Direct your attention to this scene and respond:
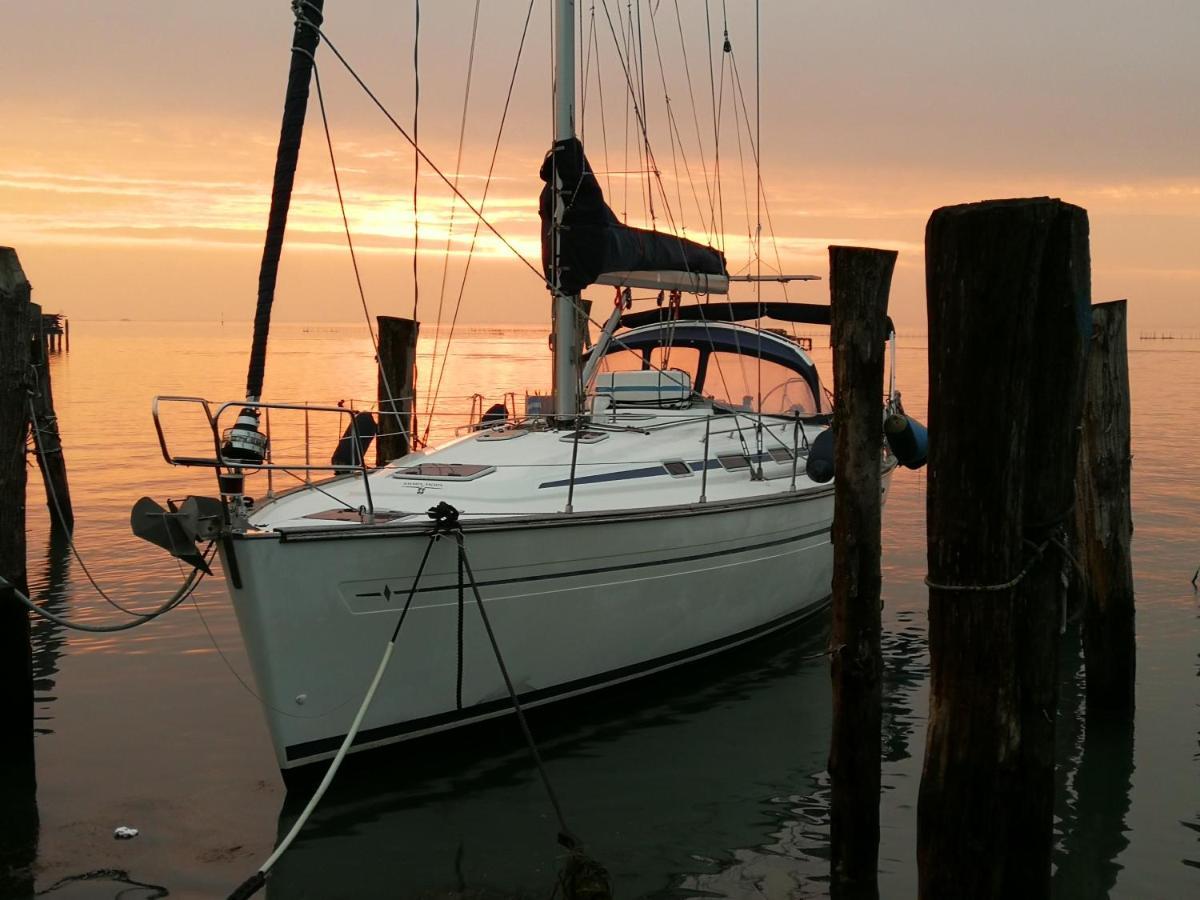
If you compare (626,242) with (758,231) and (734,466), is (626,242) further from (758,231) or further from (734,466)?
(758,231)

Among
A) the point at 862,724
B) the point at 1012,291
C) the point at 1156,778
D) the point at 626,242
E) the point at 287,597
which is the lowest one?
the point at 1156,778

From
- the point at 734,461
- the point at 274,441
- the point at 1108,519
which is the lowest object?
the point at 1108,519

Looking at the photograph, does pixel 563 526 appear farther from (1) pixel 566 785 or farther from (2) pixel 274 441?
(2) pixel 274 441

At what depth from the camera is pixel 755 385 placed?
13.0 metres

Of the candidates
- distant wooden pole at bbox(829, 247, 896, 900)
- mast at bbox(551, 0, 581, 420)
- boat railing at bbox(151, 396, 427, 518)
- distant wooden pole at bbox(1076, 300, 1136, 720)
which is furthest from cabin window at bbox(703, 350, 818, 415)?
distant wooden pole at bbox(829, 247, 896, 900)

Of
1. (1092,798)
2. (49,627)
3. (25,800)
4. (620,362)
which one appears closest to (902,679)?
(1092,798)

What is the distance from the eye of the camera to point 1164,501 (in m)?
19.8

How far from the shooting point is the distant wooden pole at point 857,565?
6.13 meters

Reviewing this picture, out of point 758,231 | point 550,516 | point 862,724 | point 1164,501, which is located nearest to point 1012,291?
point 862,724

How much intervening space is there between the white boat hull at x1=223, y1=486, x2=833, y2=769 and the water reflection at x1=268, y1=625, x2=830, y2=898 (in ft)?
0.95

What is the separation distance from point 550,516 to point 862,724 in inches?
105

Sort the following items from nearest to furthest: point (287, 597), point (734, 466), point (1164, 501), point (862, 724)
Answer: point (862, 724) → point (287, 597) → point (734, 466) → point (1164, 501)

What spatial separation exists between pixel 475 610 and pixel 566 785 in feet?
4.29

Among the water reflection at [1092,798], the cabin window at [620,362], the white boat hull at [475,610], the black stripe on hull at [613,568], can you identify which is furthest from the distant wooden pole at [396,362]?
the water reflection at [1092,798]
